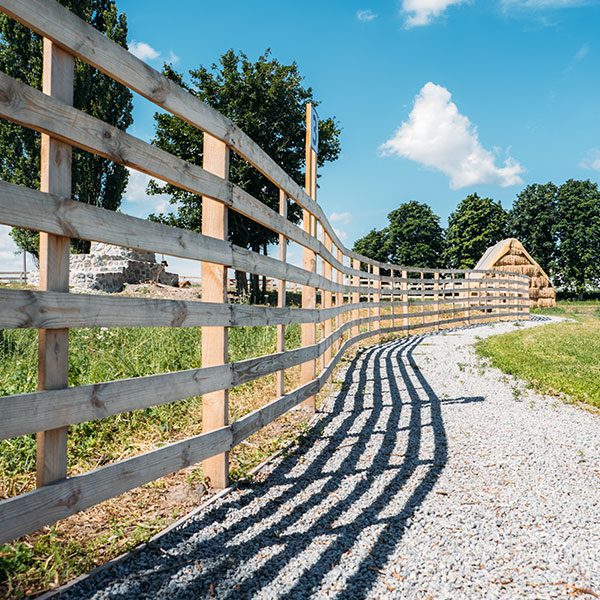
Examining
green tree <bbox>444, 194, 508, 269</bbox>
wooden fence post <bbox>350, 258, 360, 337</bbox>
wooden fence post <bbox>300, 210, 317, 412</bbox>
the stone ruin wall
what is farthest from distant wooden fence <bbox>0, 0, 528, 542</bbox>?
green tree <bbox>444, 194, 508, 269</bbox>

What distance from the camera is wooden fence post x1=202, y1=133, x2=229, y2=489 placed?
3.09 m

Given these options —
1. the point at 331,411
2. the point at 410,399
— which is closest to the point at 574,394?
the point at 410,399

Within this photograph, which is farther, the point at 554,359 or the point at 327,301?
the point at 554,359

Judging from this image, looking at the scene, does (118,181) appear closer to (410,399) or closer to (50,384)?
(410,399)

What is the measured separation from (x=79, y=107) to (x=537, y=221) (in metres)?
40.2

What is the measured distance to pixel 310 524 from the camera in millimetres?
2713

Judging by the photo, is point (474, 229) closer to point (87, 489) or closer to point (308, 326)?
point (308, 326)

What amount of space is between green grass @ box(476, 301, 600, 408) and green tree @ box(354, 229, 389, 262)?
152 feet

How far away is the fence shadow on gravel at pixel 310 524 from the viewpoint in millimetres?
2168

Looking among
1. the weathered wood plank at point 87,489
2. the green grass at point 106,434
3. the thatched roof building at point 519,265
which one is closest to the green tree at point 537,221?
the thatched roof building at point 519,265

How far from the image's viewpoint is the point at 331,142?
1069 inches

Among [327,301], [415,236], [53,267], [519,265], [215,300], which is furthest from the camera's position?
[415,236]

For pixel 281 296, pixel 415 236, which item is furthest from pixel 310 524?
pixel 415 236

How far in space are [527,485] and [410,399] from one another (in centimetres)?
241
